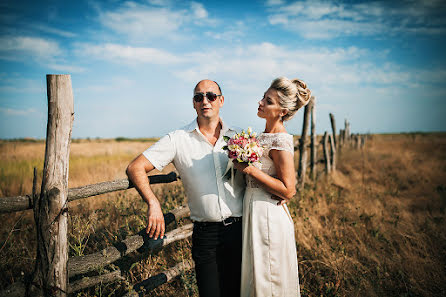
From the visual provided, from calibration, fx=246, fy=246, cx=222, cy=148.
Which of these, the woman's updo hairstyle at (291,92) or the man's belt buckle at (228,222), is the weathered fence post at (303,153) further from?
the man's belt buckle at (228,222)

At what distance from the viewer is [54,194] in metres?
1.98

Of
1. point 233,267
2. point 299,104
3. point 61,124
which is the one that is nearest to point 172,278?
point 233,267

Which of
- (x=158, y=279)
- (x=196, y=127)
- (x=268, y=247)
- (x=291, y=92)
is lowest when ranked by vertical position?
(x=158, y=279)

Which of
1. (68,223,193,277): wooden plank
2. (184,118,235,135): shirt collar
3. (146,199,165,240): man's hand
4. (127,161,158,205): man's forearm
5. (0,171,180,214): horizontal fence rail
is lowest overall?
(68,223,193,277): wooden plank

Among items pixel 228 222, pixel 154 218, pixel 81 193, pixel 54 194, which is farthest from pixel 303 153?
pixel 54 194

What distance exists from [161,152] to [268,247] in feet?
4.43

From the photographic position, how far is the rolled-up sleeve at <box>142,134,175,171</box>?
231 centimetres

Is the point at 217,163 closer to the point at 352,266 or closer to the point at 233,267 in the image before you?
the point at 233,267

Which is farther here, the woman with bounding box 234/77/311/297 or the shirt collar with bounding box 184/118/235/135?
the shirt collar with bounding box 184/118/235/135

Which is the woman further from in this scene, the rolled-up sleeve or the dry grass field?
the dry grass field

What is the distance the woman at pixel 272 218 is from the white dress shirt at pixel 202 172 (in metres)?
0.17

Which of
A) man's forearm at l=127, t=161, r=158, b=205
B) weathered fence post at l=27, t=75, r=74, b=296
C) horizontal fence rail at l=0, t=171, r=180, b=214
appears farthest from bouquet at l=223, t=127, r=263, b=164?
weathered fence post at l=27, t=75, r=74, b=296

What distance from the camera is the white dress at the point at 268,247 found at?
7.45ft

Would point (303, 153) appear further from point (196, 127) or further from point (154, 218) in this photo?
point (154, 218)
